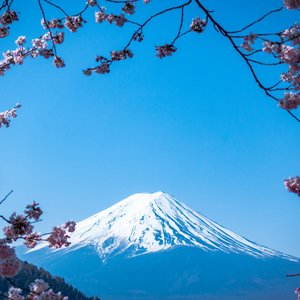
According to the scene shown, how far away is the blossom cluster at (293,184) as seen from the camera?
3.01m

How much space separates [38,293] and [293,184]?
78.3 inches

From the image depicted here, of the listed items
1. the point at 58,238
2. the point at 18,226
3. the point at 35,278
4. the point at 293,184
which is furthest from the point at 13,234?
the point at 35,278

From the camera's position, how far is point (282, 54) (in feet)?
11.7

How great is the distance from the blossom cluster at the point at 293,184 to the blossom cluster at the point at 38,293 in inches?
71.0

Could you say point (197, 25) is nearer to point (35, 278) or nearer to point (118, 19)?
point (118, 19)

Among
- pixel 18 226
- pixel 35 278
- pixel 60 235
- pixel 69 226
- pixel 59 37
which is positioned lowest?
pixel 18 226

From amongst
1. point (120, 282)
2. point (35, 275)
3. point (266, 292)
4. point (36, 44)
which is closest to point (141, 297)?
point (120, 282)

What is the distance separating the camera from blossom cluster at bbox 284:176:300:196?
3.01 meters

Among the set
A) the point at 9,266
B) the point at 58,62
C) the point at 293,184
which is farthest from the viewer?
the point at 58,62

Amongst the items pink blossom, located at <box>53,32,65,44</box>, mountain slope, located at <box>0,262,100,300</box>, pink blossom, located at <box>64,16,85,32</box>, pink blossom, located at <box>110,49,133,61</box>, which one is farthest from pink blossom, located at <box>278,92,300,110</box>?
mountain slope, located at <box>0,262,100,300</box>

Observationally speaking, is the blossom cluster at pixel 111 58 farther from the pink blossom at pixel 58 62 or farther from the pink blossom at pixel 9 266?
the pink blossom at pixel 9 266

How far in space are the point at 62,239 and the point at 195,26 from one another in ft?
7.89

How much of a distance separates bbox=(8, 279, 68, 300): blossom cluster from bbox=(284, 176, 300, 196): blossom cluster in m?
1.80

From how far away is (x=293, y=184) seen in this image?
A: 3027mm
